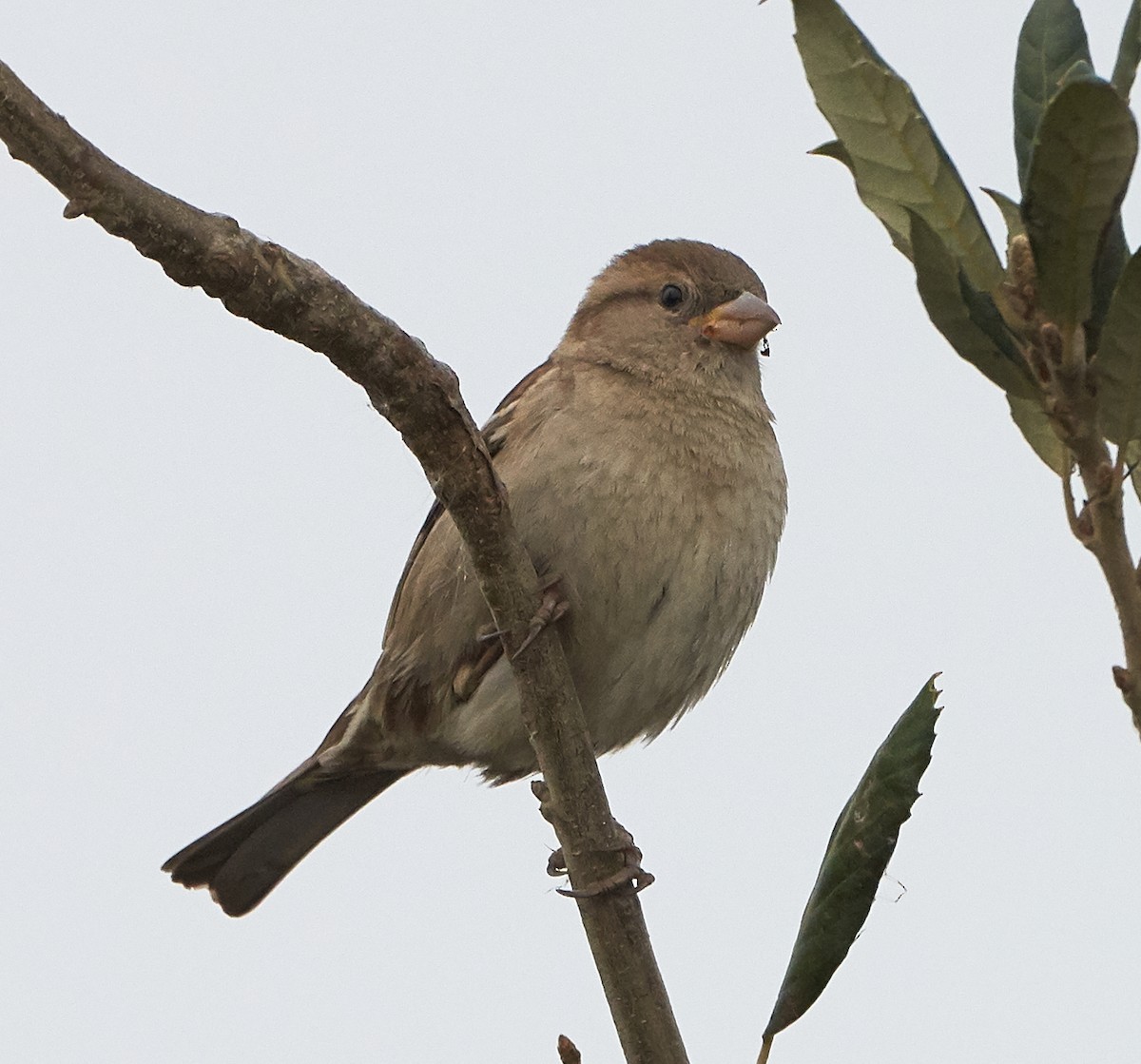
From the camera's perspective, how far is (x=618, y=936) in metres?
3.16

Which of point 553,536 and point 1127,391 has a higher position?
point 553,536

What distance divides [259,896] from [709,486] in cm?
244

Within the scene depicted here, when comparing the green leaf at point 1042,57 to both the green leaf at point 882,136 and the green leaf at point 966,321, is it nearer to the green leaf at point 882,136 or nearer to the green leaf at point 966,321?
the green leaf at point 882,136

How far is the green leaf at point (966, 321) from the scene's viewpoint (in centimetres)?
161

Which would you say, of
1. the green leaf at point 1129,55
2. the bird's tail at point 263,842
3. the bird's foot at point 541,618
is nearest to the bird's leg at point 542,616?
the bird's foot at point 541,618

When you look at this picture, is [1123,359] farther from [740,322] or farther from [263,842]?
[263,842]

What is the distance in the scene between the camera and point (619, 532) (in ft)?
13.6

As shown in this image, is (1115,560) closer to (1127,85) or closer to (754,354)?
(1127,85)

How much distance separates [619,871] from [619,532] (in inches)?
47.1

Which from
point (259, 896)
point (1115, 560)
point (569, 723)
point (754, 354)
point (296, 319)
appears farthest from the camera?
point (259, 896)

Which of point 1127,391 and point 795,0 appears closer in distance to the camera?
point 1127,391

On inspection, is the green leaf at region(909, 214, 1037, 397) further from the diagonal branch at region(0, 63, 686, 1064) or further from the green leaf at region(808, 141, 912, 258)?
the diagonal branch at region(0, 63, 686, 1064)

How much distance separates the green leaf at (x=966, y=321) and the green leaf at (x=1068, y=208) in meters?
0.07

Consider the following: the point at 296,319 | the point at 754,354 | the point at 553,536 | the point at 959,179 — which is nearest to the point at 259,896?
the point at 553,536
